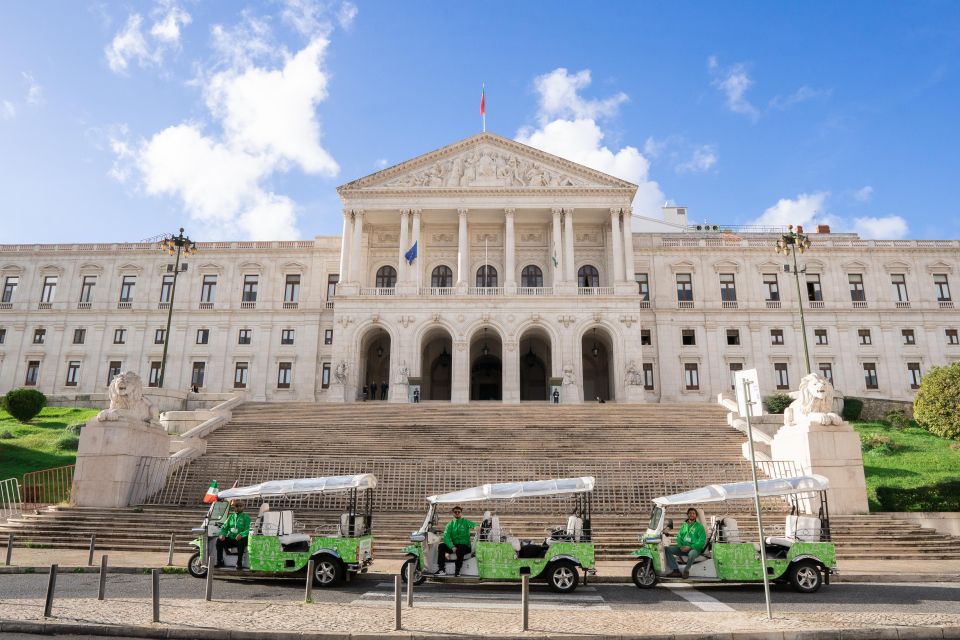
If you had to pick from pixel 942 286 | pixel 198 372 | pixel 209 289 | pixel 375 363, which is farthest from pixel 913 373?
pixel 209 289

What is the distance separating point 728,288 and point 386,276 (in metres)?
25.9

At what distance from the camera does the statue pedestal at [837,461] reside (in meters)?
19.0

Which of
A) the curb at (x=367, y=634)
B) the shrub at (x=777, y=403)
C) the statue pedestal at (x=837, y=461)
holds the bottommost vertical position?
the curb at (x=367, y=634)

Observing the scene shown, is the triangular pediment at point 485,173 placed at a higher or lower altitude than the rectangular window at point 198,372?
higher

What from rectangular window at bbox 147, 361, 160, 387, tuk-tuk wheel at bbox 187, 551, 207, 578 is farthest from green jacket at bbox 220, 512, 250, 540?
rectangular window at bbox 147, 361, 160, 387

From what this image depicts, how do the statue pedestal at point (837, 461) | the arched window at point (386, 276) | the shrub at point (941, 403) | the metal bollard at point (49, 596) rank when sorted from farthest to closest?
the arched window at point (386, 276), the shrub at point (941, 403), the statue pedestal at point (837, 461), the metal bollard at point (49, 596)

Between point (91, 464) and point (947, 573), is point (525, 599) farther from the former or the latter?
point (91, 464)

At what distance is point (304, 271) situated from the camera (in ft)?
171

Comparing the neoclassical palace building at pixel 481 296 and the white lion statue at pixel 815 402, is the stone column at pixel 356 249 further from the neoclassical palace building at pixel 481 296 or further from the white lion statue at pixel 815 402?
the white lion statue at pixel 815 402

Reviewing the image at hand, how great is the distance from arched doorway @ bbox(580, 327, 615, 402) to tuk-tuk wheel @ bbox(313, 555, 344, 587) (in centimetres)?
3677

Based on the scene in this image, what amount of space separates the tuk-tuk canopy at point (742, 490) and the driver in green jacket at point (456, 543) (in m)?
3.73

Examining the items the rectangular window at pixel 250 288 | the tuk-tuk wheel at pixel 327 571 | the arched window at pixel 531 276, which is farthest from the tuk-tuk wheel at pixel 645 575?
the rectangular window at pixel 250 288

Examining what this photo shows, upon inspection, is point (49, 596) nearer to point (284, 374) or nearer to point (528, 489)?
point (528, 489)

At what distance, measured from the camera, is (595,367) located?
1982 inches
